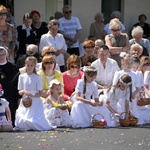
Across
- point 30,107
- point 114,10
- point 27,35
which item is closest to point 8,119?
point 30,107

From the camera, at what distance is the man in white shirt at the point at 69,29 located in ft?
56.1

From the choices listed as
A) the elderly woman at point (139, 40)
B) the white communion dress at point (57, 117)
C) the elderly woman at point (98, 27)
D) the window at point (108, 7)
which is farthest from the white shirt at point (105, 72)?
the window at point (108, 7)

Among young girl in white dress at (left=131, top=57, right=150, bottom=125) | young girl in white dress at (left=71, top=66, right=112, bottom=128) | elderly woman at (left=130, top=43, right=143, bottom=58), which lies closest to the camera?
young girl in white dress at (left=71, top=66, right=112, bottom=128)

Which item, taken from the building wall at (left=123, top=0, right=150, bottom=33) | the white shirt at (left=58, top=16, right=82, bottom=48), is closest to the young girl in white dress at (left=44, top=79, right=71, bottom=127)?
the white shirt at (left=58, top=16, right=82, bottom=48)

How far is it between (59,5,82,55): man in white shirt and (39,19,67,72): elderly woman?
1.26 metres

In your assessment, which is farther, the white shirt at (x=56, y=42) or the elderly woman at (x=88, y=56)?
the white shirt at (x=56, y=42)

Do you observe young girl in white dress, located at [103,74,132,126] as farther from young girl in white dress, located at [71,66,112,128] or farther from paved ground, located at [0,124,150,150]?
paved ground, located at [0,124,150,150]

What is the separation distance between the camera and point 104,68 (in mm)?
15016

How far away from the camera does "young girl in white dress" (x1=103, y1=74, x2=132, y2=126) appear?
14039mm

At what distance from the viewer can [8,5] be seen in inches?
704

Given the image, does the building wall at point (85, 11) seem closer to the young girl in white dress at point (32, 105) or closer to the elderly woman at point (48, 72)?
the elderly woman at point (48, 72)

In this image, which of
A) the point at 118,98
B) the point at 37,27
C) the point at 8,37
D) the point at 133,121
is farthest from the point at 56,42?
the point at 133,121

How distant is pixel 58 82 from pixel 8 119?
4.24 ft

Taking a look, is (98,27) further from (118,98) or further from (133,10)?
(118,98)
